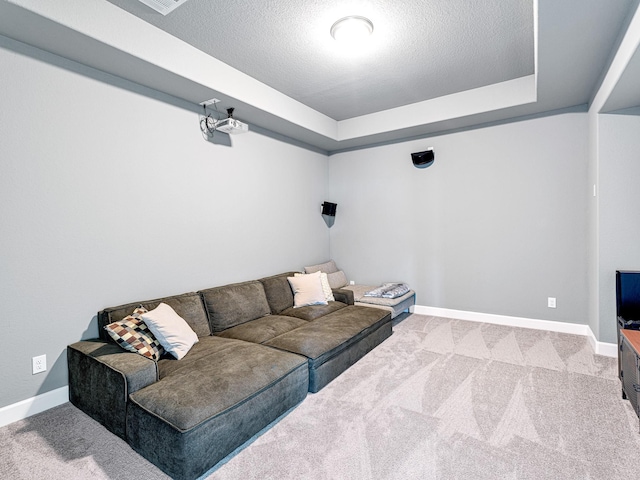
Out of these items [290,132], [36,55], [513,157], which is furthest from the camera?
[290,132]

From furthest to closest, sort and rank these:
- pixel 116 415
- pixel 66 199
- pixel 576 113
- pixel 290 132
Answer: pixel 290 132, pixel 576 113, pixel 66 199, pixel 116 415

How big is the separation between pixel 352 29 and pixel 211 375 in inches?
105

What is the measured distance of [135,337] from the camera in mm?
2434

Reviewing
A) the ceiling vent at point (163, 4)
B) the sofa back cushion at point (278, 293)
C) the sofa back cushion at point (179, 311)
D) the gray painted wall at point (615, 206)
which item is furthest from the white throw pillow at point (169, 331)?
the gray painted wall at point (615, 206)

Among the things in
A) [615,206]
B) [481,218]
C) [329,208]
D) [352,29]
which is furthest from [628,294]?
[329,208]

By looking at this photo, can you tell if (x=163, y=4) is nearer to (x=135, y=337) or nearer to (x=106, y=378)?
(x=135, y=337)

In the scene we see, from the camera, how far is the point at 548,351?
132 inches

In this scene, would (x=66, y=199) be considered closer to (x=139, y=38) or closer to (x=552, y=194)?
(x=139, y=38)

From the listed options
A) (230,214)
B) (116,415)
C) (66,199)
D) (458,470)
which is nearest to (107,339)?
(116,415)

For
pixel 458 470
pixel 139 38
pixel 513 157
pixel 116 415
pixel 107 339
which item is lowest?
pixel 458 470

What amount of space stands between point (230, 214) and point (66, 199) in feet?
5.26

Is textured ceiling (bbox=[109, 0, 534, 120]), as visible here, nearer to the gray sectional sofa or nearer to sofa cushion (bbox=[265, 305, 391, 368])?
the gray sectional sofa

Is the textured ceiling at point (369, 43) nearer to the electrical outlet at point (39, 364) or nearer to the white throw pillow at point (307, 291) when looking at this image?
the white throw pillow at point (307, 291)

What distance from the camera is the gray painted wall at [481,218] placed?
385 centimetres
